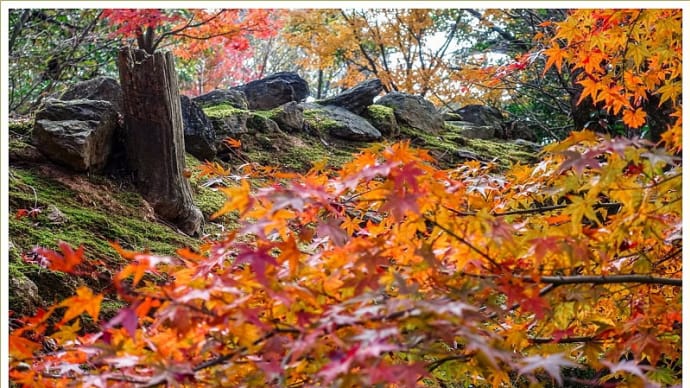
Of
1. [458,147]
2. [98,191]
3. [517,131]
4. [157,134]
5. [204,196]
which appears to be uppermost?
[157,134]

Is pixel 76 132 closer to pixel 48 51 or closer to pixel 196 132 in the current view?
pixel 196 132

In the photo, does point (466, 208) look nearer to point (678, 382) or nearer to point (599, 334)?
point (599, 334)

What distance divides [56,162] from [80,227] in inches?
19.1

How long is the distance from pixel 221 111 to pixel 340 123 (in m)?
1.18

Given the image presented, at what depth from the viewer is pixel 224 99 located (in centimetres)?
482

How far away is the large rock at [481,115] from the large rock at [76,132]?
15.5ft

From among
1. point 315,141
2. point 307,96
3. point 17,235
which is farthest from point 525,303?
point 307,96

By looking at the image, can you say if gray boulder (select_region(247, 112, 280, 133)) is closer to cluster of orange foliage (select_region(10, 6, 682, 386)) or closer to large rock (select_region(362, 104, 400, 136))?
large rock (select_region(362, 104, 400, 136))

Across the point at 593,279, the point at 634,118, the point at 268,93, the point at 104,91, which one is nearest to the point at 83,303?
the point at 593,279

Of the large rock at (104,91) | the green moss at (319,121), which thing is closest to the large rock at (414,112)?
the green moss at (319,121)

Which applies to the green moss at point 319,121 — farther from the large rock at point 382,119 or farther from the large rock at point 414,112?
the large rock at point 414,112

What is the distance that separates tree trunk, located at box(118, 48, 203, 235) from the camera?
9.28ft

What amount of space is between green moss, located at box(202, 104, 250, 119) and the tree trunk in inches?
47.5

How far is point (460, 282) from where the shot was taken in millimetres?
1173
